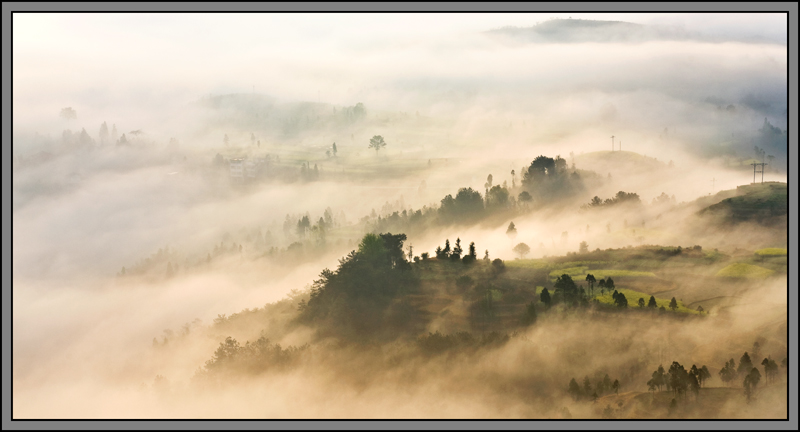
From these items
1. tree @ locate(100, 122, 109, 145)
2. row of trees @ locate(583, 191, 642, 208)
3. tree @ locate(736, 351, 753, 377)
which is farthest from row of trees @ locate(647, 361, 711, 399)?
tree @ locate(100, 122, 109, 145)

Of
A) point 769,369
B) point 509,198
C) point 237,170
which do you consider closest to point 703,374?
point 769,369

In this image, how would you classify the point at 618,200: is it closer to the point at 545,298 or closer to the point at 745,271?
the point at 745,271

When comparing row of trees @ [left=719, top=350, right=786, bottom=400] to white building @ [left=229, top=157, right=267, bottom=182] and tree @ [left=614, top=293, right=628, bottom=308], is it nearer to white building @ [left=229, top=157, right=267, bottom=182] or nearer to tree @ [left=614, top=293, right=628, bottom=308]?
tree @ [left=614, top=293, right=628, bottom=308]

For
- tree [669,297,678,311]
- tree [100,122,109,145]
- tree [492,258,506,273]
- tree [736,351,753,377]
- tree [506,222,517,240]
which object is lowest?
tree [736,351,753,377]

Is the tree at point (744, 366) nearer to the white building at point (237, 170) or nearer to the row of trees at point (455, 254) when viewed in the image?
the row of trees at point (455, 254)

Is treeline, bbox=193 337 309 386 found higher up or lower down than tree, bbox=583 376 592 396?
higher up
